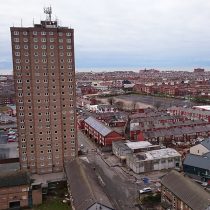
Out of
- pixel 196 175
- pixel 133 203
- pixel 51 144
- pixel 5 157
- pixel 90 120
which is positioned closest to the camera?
pixel 133 203

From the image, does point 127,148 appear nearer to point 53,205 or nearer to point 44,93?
point 44,93

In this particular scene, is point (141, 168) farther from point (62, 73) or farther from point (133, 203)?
point (62, 73)

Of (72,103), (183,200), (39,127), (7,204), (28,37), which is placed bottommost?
(7,204)

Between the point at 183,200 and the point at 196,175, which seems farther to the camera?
the point at 196,175

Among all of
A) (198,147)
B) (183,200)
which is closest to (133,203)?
(183,200)

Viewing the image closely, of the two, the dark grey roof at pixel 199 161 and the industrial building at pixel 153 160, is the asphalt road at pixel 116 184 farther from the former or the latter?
the dark grey roof at pixel 199 161
